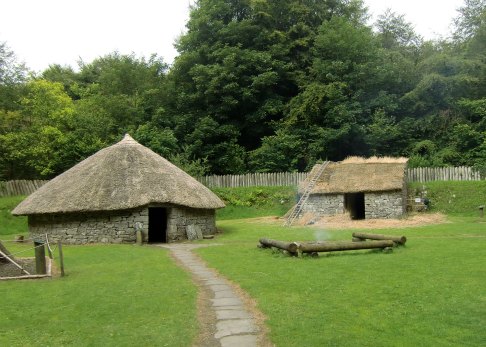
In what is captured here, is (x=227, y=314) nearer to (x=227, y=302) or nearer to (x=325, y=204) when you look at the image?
(x=227, y=302)

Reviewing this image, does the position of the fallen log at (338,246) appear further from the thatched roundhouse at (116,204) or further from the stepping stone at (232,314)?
the thatched roundhouse at (116,204)

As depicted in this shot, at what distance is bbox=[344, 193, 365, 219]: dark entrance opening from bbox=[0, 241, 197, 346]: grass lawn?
18.3 m

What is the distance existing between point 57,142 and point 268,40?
21.7m

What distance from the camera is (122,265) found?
16.8m

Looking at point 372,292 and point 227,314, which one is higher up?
point 372,292

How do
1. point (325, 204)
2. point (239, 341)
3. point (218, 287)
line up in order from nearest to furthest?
point (239, 341) → point (218, 287) → point (325, 204)

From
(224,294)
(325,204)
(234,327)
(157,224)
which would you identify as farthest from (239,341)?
(325,204)

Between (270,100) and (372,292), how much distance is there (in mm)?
36505

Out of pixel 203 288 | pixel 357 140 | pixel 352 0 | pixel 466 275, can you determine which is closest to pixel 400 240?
pixel 466 275

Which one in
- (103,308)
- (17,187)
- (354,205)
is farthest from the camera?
(17,187)

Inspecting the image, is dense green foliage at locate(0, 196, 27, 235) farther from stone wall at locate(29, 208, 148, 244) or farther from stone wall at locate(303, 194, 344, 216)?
stone wall at locate(303, 194, 344, 216)

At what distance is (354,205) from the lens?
3362 cm

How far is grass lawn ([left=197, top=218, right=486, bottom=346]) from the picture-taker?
26.3 ft

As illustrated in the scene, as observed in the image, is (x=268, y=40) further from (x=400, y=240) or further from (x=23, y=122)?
(x=400, y=240)
